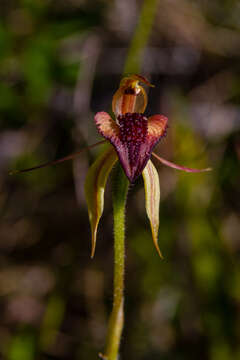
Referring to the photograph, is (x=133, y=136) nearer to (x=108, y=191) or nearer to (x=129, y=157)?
(x=129, y=157)

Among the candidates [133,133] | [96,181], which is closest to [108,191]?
[96,181]

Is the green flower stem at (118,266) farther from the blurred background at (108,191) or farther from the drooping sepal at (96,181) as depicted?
the blurred background at (108,191)

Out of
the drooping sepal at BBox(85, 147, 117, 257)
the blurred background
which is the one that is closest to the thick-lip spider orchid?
the drooping sepal at BBox(85, 147, 117, 257)

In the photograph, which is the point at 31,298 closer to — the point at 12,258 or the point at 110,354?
the point at 12,258

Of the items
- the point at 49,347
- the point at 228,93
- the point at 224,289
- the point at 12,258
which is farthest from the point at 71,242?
the point at 228,93

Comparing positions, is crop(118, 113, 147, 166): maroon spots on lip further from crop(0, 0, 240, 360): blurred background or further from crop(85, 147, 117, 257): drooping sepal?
crop(0, 0, 240, 360): blurred background

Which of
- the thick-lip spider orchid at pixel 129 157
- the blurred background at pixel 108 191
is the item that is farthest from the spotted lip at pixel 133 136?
the blurred background at pixel 108 191
